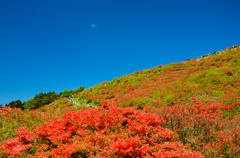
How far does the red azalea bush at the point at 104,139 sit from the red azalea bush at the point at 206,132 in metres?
0.68

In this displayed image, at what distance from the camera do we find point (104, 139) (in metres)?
4.36

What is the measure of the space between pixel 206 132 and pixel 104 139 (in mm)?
3904

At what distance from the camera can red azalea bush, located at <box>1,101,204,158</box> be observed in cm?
375

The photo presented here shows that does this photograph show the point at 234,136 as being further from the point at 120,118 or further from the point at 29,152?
the point at 29,152

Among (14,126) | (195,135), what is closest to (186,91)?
(195,135)

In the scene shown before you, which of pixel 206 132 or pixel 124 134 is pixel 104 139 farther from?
pixel 206 132

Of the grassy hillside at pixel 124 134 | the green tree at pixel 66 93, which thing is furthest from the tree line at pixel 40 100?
the grassy hillside at pixel 124 134

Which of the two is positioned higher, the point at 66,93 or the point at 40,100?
the point at 66,93

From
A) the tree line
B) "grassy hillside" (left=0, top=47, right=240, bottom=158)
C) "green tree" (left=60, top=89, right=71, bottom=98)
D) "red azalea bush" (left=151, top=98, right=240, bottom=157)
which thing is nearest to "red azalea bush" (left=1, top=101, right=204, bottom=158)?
"grassy hillside" (left=0, top=47, right=240, bottom=158)

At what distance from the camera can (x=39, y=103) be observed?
25.4 m

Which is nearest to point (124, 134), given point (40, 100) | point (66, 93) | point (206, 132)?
point (206, 132)

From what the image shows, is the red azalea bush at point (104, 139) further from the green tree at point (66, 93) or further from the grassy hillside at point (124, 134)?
the green tree at point (66, 93)

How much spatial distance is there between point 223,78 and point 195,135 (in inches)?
324

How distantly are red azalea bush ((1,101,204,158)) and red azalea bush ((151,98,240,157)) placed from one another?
2.24 feet
